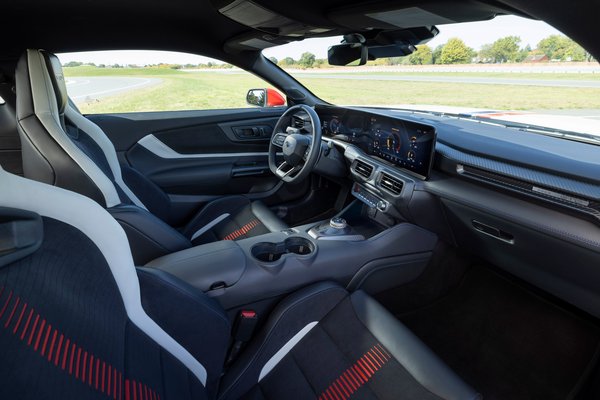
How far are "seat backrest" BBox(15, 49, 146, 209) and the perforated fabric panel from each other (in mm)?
845

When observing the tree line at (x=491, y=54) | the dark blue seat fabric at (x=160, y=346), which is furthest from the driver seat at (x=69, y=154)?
the tree line at (x=491, y=54)

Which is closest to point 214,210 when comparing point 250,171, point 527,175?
point 250,171

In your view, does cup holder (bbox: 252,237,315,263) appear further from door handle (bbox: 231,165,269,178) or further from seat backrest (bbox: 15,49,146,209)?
door handle (bbox: 231,165,269,178)

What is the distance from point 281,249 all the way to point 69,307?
3.79 ft

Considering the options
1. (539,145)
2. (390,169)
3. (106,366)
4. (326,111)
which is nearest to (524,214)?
(539,145)

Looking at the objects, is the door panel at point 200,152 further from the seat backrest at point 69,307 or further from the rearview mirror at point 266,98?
the seat backrest at point 69,307

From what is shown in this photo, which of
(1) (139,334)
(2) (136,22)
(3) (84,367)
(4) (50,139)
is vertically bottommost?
(1) (139,334)

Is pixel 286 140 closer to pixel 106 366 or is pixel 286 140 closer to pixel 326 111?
pixel 326 111

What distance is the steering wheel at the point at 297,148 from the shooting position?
214 cm

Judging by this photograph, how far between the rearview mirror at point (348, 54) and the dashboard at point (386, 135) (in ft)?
Answer: 1.10

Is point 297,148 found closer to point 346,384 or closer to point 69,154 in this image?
point 69,154

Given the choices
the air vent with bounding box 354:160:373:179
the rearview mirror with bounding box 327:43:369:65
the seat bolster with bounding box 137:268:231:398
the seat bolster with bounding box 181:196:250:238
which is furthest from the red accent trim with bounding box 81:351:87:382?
the rearview mirror with bounding box 327:43:369:65

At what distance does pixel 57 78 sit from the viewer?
1589mm

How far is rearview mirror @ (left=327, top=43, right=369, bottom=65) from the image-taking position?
246 cm
